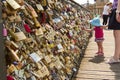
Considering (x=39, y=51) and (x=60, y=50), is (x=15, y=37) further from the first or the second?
(x=60, y=50)

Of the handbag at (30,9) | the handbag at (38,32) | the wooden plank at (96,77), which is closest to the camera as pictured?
the handbag at (30,9)

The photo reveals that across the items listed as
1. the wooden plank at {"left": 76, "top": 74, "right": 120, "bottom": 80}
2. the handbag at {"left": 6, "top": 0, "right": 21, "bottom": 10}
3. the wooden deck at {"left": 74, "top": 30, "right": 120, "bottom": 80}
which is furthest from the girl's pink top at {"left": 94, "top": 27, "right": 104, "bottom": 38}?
the handbag at {"left": 6, "top": 0, "right": 21, "bottom": 10}

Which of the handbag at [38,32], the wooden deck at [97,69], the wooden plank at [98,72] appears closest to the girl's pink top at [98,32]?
the wooden deck at [97,69]

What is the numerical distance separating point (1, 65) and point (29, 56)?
25.6 inches

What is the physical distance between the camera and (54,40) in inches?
118

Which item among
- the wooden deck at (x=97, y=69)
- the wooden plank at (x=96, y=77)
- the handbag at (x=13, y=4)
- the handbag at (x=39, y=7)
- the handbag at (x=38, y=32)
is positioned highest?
the handbag at (x=13, y=4)

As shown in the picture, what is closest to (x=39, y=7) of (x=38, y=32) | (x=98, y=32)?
(x=38, y=32)

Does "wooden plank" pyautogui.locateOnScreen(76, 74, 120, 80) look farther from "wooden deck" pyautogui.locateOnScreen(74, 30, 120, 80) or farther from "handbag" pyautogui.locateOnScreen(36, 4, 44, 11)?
"handbag" pyautogui.locateOnScreen(36, 4, 44, 11)

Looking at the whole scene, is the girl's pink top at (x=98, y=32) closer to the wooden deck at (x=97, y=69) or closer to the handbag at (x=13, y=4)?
the wooden deck at (x=97, y=69)

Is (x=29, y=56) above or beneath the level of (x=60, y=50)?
above

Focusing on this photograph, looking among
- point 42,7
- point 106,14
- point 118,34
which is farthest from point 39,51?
point 106,14

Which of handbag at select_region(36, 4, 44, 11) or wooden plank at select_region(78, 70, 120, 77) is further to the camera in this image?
wooden plank at select_region(78, 70, 120, 77)

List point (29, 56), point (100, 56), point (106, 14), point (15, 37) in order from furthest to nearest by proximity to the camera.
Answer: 1. point (106, 14)
2. point (100, 56)
3. point (29, 56)
4. point (15, 37)

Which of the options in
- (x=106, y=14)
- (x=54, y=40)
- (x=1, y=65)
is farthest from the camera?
(x=106, y=14)
